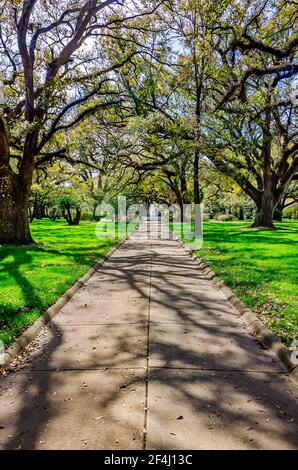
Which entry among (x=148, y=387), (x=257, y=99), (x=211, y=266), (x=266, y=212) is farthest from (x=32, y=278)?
(x=266, y=212)

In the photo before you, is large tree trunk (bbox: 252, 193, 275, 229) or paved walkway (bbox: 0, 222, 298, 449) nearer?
paved walkway (bbox: 0, 222, 298, 449)

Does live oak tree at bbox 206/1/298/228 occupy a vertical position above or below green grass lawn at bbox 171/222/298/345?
above

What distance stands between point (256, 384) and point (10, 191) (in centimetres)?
1318

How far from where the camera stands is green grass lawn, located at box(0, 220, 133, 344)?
5785 millimetres

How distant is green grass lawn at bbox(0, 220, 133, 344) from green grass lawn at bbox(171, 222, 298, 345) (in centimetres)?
373

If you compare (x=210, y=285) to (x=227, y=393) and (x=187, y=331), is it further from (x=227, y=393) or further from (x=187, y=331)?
(x=227, y=393)

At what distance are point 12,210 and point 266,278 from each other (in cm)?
1064

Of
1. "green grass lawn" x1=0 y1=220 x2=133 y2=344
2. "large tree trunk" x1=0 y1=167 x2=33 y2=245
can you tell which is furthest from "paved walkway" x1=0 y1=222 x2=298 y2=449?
"large tree trunk" x1=0 y1=167 x2=33 y2=245

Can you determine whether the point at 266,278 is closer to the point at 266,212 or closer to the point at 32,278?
the point at 32,278

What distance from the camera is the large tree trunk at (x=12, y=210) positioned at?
14602 mm

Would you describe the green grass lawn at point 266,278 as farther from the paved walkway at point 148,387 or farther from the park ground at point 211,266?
the paved walkway at point 148,387

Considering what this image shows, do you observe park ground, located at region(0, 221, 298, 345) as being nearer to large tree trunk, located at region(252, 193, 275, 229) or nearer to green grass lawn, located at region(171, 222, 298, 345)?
green grass lawn, located at region(171, 222, 298, 345)

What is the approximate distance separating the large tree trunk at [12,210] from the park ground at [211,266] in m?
0.88

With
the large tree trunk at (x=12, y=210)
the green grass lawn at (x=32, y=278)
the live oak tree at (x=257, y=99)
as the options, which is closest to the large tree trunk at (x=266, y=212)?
the live oak tree at (x=257, y=99)
